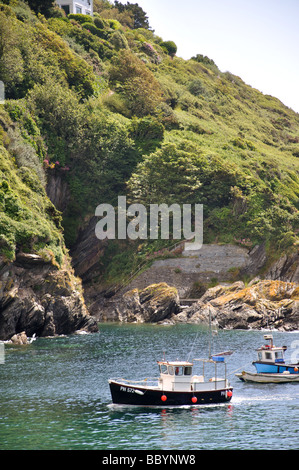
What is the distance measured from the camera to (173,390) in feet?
144

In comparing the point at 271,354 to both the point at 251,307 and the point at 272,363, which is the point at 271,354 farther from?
the point at 251,307

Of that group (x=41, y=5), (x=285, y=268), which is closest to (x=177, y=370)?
(x=285, y=268)

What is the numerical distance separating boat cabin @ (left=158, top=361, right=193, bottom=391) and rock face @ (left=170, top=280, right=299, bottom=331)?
160 feet

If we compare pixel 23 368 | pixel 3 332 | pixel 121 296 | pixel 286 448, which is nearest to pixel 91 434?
pixel 286 448

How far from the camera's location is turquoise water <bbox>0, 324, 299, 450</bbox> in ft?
113

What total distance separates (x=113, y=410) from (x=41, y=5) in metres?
144

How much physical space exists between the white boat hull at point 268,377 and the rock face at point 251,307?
38.2m

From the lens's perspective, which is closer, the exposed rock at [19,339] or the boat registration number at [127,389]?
the boat registration number at [127,389]

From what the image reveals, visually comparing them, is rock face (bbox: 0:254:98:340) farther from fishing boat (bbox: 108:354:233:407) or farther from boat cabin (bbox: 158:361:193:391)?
boat cabin (bbox: 158:361:193:391)

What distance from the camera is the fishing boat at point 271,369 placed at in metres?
55.2

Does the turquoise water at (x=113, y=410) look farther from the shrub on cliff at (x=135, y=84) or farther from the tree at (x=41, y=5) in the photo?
the tree at (x=41, y=5)

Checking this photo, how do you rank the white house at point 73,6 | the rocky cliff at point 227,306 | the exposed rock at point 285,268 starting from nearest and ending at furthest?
1. the rocky cliff at point 227,306
2. the exposed rock at point 285,268
3. the white house at point 73,6

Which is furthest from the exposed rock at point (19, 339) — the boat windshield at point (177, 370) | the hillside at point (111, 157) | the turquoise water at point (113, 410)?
the boat windshield at point (177, 370)

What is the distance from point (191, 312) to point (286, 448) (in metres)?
72.3
